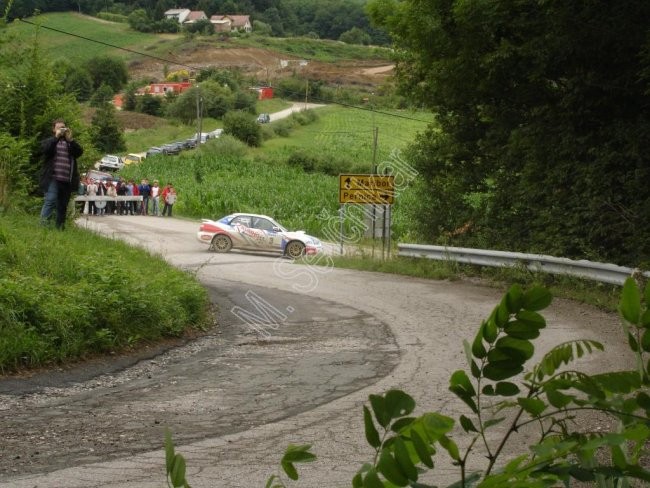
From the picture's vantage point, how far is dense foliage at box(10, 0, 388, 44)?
145 m

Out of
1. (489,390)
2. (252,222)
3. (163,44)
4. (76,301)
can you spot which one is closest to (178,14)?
(163,44)

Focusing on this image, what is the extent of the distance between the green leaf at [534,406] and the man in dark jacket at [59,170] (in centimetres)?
1497

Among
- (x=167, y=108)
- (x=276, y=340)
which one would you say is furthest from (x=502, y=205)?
(x=167, y=108)

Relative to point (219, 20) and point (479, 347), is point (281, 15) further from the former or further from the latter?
point (479, 347)

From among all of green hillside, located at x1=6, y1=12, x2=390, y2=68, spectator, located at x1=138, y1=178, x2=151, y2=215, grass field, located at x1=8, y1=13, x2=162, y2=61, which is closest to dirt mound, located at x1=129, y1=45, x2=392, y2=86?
green hillside, located at x1=6, y1=12, x2=390, y2=68

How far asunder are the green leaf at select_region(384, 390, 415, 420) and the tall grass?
8139 millimetres

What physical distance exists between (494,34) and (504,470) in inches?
704

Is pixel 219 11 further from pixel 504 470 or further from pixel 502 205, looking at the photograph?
pixel 504 470

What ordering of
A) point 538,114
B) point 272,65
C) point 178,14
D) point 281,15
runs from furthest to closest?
point 281,15
point 178,14
point 272,65
point 538,114

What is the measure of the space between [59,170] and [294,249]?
14.4 m

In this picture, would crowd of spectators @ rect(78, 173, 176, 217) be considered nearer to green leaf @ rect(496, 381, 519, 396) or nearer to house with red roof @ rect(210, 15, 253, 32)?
green leaf @ rect(496, 381, 519, 396)

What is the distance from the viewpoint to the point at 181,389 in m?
9.04

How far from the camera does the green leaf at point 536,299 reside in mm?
1478

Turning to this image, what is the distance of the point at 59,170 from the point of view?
16.0 meters
